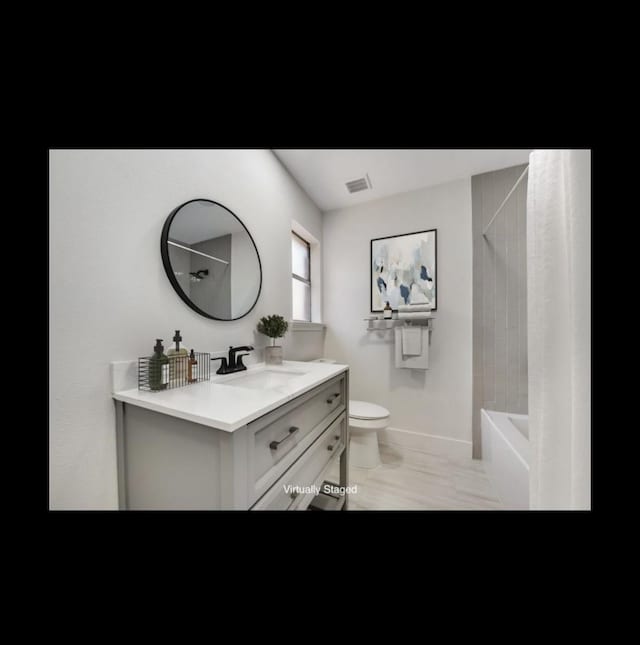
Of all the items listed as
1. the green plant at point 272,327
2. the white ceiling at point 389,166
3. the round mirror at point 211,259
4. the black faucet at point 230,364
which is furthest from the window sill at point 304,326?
the white ceiling at point 389,166

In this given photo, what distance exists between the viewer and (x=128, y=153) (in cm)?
78

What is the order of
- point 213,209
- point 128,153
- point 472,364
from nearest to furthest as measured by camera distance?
point 128,153 → point 213,209 → point 472,364

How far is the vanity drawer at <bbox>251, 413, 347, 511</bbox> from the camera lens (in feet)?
2.05

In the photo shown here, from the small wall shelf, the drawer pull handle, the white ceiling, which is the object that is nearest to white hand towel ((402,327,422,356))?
the small wall shelf

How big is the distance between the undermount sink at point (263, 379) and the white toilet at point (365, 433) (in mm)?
695

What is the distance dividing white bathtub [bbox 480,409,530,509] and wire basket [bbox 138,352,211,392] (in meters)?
1.53

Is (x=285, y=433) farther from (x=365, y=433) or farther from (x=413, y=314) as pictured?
(x=413, y=314)

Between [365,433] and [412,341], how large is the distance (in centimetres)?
82

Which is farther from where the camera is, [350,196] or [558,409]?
[350,196]
